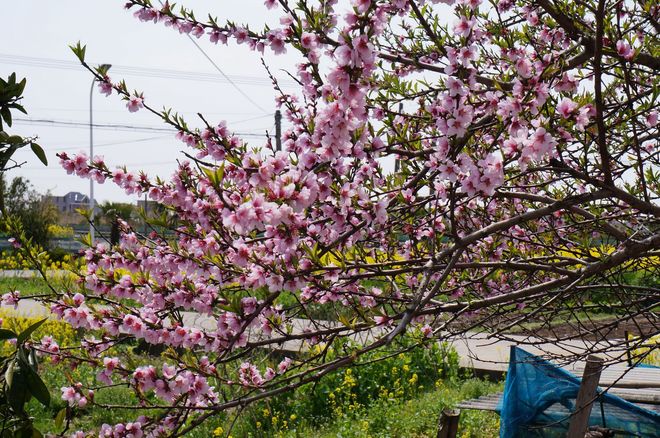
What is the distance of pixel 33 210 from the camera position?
2514cm

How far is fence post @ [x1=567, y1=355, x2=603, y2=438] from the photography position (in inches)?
139

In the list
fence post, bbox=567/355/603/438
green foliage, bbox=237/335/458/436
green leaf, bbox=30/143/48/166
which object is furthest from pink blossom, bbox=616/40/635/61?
green foliage, bbox=237/335/458/436

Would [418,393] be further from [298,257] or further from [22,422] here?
[22,422]

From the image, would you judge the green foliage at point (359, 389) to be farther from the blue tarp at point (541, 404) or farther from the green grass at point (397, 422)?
the blue tarp at point (541, 404)

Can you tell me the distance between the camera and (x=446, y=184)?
3.09 metres

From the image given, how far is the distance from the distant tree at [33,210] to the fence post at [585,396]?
23158mm

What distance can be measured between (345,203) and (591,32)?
118 centimetres

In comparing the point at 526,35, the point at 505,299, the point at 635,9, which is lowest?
the point at 505,299

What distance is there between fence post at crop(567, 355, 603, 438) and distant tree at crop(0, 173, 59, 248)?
76.0ft

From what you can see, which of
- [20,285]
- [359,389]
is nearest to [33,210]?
[20,285]

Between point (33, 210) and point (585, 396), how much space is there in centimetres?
2489

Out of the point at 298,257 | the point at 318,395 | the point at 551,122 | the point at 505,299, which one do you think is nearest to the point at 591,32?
the point at 551,122

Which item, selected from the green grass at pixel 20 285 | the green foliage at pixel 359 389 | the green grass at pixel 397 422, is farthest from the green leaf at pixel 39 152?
the green grass at pixel 20 285

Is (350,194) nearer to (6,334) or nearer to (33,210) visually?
(6,334)
